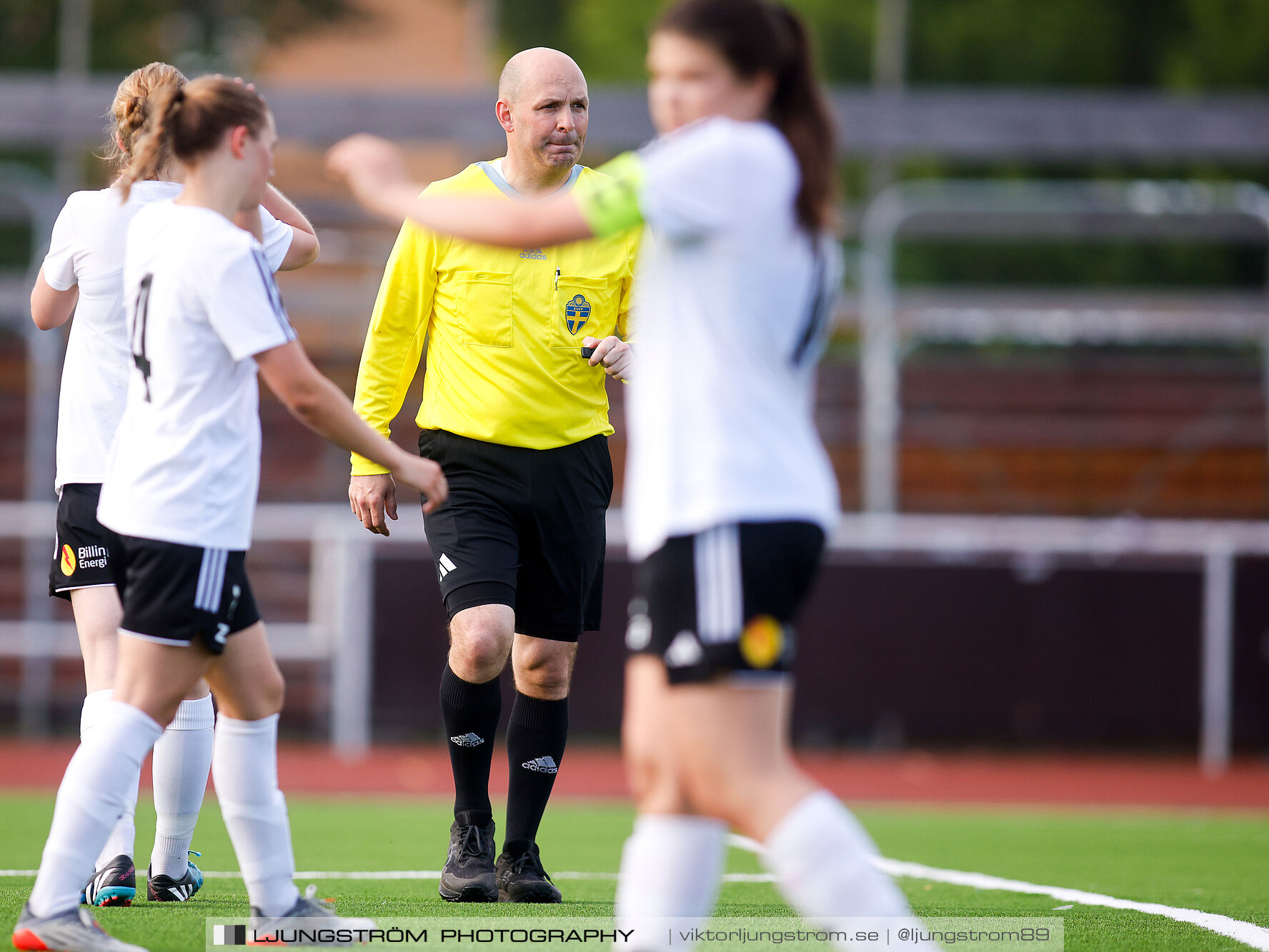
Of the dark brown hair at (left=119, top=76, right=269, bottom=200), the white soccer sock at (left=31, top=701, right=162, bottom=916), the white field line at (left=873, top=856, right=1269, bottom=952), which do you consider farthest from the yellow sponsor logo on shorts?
the dark brown hair at (left=119, top=76, right=269, bottom=200)

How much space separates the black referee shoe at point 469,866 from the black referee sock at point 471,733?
5 cm

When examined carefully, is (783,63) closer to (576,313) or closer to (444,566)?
(576,313)

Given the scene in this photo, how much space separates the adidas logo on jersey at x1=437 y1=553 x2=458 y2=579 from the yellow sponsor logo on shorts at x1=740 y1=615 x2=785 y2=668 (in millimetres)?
1947

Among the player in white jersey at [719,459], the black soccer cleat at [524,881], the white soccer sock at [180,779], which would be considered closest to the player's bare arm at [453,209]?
the player in white jersey at [719,459]

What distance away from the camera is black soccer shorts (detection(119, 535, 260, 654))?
3.18m

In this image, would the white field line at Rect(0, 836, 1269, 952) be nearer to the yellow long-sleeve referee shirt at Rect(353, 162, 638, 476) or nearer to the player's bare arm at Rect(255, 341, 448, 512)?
the yellow long-sleeve referee shirt at Rect(353, 162, 638, 476)

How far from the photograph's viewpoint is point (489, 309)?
4.64 m

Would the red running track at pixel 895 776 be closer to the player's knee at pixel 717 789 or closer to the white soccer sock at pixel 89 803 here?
the white soccer sock at pixel 89 803

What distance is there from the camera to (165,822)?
421cm

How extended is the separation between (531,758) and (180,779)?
1.05 meters

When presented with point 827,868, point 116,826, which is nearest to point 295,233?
point 116,826

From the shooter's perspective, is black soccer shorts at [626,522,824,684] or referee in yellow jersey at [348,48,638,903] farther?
referee in yellow jersey at [348,48,638,903]

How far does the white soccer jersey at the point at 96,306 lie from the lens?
13.1 ft

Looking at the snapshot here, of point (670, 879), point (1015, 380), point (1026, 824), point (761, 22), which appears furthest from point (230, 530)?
point (1015, 380)
